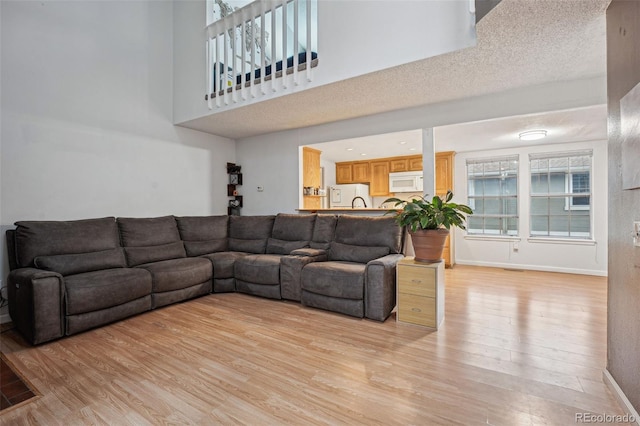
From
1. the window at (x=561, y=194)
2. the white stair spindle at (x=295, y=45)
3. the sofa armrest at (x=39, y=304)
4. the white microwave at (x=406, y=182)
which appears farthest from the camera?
the white microwave at (x=406, y=182)

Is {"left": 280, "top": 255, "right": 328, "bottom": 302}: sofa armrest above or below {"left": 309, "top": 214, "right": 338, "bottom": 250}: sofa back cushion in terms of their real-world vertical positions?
below

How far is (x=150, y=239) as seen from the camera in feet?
12.4

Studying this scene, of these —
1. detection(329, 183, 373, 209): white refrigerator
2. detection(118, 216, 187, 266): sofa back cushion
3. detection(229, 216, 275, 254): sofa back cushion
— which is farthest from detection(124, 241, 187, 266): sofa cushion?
detection(329, 183, 373, 209): white refrigerator

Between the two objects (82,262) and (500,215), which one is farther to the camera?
(500,215)

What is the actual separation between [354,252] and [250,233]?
1.83 m

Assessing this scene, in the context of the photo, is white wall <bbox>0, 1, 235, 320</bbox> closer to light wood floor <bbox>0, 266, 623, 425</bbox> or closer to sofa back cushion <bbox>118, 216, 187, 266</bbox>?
sofa back cushion <bbox>118, 216, 187, 266</bbox>

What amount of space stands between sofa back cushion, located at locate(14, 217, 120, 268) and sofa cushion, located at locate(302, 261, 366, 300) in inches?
90.9

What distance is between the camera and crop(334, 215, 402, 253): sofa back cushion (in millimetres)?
3473

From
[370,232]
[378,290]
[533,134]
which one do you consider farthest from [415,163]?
[378,290]

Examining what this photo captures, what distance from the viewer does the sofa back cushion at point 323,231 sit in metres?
3.93

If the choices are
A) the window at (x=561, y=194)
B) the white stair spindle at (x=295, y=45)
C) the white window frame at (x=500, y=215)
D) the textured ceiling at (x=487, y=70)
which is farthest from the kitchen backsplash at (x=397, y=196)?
the white stair spindle at (x=295, y=45)

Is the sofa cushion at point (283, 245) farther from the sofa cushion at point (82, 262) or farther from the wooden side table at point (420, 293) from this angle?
the sofa cushion at point (82, 262)

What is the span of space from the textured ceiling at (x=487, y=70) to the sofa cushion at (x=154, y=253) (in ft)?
6.22

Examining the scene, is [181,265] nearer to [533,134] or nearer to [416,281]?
[416,281]
